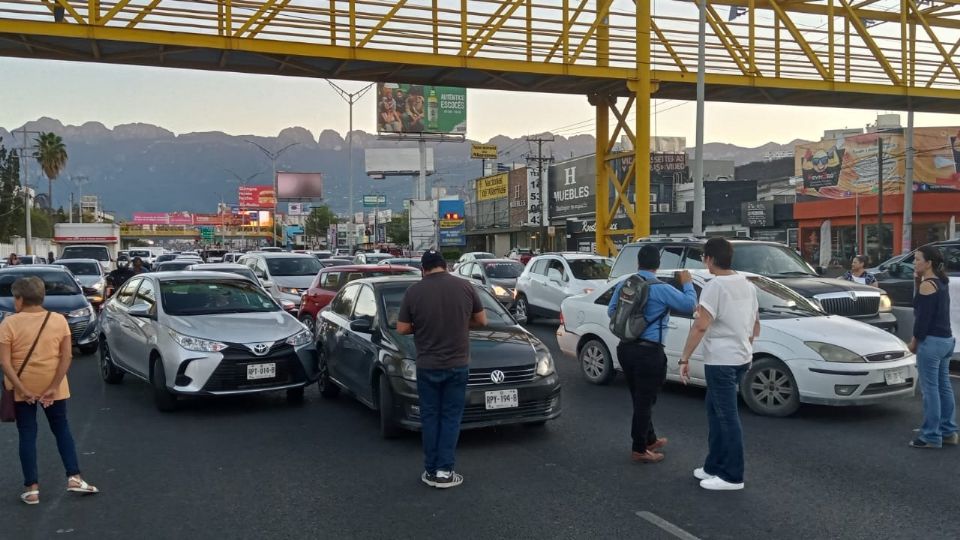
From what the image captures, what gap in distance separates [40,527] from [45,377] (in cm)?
103

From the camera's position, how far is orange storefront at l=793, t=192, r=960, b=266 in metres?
37.6

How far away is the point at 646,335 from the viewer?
658 centimetres

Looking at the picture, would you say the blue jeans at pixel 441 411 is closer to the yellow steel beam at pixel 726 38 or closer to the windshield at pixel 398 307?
the windshield at pixel 398 307

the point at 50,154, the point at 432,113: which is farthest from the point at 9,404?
the point at 432,113

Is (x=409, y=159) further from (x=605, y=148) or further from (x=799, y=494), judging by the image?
(x=799, y=494)

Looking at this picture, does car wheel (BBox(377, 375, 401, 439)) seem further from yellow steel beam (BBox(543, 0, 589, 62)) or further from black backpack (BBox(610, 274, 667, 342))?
yellow steel beam (BBox(543, 0, 589, 62))

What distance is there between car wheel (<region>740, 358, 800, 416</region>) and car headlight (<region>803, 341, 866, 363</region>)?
0.38 m

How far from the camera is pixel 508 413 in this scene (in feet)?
24.2

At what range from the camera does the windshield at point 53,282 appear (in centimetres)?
1446

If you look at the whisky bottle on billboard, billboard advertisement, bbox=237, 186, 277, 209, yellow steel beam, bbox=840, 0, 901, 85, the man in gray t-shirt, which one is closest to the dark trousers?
the man in gray t-shirt

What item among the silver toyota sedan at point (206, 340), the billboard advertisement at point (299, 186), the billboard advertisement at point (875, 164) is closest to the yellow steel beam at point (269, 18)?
the silver toyota sedan at point (206, 340)

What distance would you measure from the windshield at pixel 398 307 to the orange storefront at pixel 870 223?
97.9ft

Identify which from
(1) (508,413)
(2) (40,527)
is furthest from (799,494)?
(2) (40,527)

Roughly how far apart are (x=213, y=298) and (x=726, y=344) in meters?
6.66
